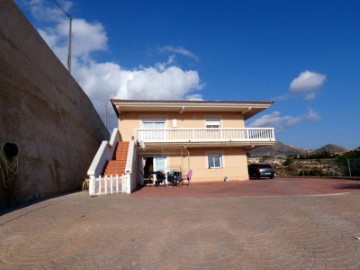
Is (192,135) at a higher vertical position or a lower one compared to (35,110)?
higher

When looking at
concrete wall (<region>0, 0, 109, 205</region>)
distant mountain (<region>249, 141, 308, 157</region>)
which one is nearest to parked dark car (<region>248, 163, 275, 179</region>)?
distant mountain (<region>249, 141, 308, 157</region>)

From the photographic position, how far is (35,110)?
8.85m

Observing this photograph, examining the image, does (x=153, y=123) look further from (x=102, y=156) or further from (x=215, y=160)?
(x=102, y=156)

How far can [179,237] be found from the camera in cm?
434

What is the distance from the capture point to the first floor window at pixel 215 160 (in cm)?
1863

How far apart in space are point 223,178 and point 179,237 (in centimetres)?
1457

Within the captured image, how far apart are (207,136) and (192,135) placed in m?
1.12

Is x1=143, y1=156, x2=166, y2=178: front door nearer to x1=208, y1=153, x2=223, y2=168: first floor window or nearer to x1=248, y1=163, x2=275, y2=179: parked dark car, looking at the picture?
x1=208, y1=153, x2=223, y2=168: first floor window

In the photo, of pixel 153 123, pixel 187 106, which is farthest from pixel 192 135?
pixel 153 123

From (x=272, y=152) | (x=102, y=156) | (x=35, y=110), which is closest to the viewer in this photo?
(x=35, y=110)

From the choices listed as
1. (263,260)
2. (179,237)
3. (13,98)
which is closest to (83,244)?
(179,237)

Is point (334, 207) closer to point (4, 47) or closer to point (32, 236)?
point (32, 236)

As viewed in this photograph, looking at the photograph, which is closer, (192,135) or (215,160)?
(192,135)

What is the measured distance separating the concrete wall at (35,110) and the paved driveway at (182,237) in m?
Answer: 2.33
